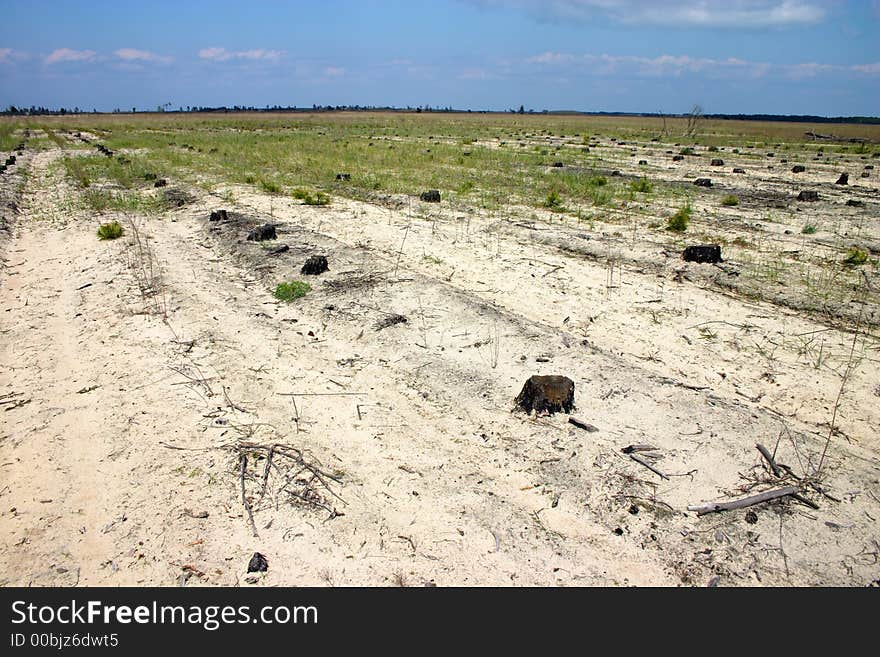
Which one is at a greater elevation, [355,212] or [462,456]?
[355,212]

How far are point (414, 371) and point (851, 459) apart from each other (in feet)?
12.3

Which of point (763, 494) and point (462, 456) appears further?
point (462, 456)

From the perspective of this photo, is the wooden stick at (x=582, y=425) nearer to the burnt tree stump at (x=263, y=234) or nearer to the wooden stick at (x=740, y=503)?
the wooden stick at (x=740, y=503)

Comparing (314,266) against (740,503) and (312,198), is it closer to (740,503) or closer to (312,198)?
(740,503)

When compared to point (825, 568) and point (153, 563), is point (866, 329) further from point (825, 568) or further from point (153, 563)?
point (153, 563)

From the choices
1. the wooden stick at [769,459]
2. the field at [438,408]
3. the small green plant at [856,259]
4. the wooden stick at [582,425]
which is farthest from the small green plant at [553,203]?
the wooden stick at [769,459]

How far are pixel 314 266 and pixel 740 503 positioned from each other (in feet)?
21.0

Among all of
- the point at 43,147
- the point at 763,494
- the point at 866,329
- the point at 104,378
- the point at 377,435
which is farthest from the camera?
the point at 43,147

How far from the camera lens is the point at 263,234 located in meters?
9.79

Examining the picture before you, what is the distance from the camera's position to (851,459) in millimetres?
3916

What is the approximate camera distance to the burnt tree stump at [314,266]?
8002 millimetres

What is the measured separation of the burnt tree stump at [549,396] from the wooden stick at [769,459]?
58.2 inches

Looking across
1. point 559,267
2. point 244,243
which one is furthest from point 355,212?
point 559,267
